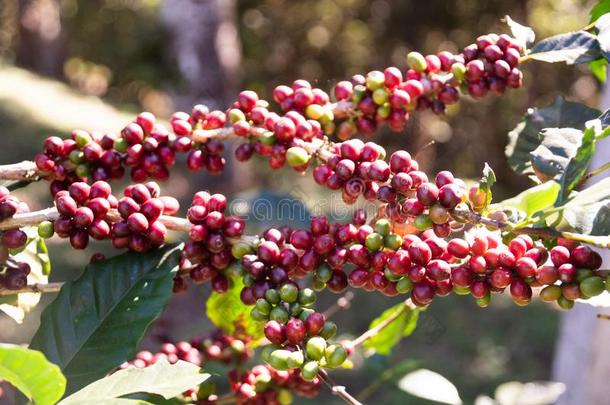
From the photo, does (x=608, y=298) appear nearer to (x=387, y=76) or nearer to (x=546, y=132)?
(x=546, y=132)

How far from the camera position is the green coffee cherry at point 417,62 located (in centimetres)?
69

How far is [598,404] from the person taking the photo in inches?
57.7

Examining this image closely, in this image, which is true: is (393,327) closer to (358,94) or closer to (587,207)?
(358,94)

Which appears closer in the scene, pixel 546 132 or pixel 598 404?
pixel 546 132

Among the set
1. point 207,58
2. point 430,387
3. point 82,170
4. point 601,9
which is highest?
point 207,58

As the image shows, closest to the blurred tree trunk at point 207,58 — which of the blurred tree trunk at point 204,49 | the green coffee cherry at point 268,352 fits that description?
the blurred tree trunk at point 204,49

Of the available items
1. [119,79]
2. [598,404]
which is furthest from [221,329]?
[119,79]

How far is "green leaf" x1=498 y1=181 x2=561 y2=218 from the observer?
1.51 ft

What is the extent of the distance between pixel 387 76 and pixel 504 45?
12 centimetres

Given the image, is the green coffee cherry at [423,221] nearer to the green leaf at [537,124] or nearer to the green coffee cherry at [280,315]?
the green coffee cherry at [280,315]

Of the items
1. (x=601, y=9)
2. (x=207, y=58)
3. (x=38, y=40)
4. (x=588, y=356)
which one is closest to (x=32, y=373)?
(x=601, y=9)

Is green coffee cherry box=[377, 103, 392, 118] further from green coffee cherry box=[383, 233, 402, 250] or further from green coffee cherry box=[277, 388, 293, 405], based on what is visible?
green coffee cherry box=[277, 388, 293, 405]

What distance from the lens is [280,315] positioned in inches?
20.0

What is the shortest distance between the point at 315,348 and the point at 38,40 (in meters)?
7.34
